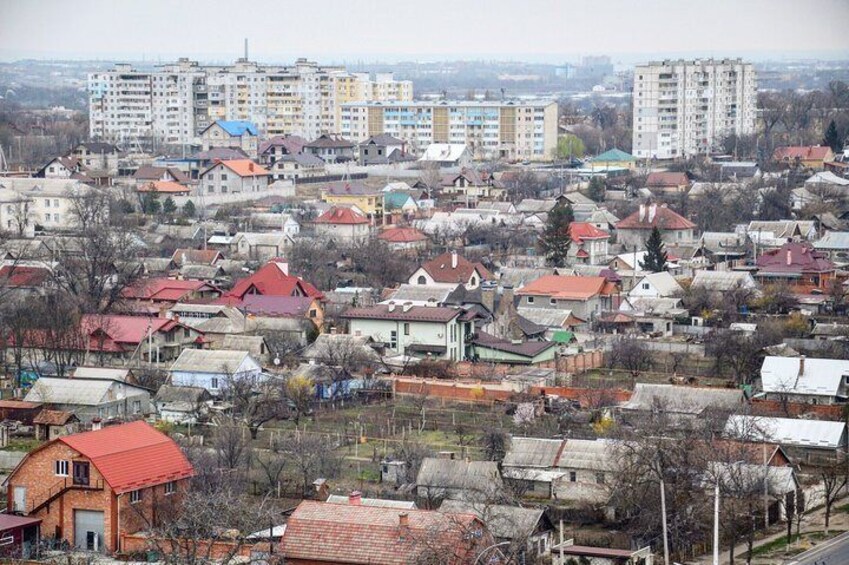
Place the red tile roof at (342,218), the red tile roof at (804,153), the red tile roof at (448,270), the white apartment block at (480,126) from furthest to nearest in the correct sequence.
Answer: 1. the white apartment block at (480,126)
2. the red tile roof at (804,153)
3. the red tile roof at (342,218)
4. the red tile roof at (448,270)

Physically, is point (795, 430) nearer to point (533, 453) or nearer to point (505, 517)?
point (533, 453)

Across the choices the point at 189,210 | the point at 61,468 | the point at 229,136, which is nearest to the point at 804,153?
the point at 229,136

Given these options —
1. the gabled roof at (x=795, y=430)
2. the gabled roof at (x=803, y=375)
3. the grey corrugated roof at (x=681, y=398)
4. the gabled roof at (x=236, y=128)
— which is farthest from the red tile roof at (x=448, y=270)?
the gabled roof at (x=236, y=128)

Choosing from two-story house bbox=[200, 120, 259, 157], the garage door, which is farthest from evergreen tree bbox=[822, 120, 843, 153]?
the garage door

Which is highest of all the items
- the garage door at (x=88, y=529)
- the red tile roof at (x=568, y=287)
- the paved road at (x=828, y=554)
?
the red tile roof at (x=568, y=287)

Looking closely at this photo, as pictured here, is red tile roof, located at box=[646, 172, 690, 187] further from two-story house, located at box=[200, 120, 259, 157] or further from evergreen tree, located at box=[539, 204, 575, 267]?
two-story house, located at box=[200, 120, 259, 157]

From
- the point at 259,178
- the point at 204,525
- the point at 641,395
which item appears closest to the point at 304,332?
the point at 641,395

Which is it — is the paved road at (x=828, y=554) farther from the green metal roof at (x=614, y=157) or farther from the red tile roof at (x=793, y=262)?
the green metal roof at (x=614, y=157)
